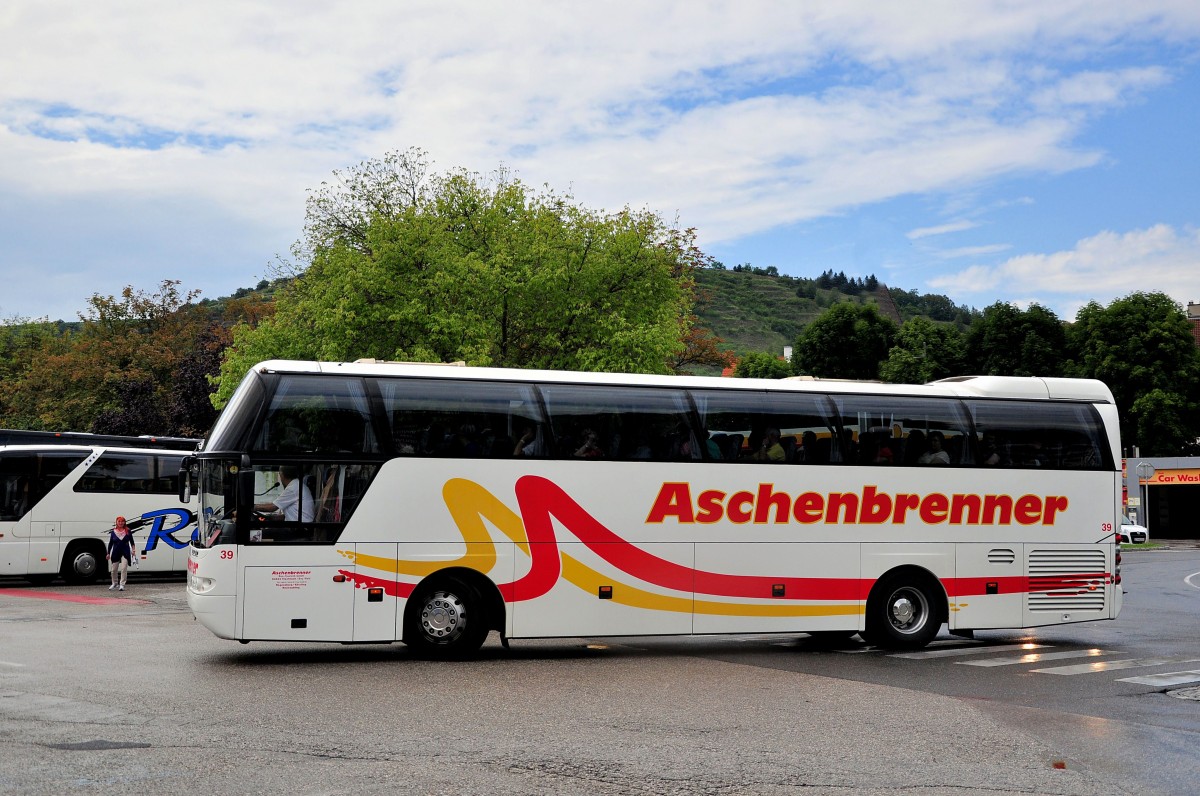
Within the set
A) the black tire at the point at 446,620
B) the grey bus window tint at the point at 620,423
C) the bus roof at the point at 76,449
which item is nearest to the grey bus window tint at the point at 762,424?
the grey bus window tint at the point at 620,423

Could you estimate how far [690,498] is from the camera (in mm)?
15047

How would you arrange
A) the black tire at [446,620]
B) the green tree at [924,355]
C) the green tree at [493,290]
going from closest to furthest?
the black tire at [446,620]
the green tree at [493,290]
the green tree at [924,355]

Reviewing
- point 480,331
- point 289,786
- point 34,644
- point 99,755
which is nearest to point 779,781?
point 289,786

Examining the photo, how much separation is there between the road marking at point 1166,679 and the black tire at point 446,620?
6.86 metres

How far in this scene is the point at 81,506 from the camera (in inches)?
1147

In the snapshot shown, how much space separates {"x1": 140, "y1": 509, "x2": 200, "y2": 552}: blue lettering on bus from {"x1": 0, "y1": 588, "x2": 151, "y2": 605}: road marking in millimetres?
3387

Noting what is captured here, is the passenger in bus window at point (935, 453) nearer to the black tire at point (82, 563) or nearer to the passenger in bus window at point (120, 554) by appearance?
the passenger in bus window at point (120, 554)

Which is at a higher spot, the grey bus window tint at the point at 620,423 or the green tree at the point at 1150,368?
the green tree at the point at 1150,368

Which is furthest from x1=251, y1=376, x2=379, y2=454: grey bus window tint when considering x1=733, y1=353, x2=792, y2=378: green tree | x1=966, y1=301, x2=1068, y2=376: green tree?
x1=733, y1=353, x2=792, y2=378: green tree

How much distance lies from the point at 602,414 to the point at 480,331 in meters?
22.8

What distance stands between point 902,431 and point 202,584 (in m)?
8.59

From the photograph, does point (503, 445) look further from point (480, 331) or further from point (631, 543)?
point (480, 331)

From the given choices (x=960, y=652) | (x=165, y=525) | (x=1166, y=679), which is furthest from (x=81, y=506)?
(x=1166, y=679)

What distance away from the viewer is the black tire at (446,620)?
14.1 m
